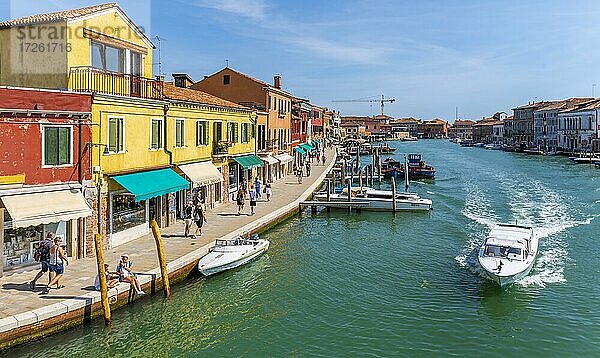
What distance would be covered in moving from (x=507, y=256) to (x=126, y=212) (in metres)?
12.7

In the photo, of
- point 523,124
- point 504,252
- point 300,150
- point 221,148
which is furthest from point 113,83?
point 523,124

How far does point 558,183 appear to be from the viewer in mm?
51312

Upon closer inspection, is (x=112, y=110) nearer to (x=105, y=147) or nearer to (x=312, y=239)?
(x=105, y=147)

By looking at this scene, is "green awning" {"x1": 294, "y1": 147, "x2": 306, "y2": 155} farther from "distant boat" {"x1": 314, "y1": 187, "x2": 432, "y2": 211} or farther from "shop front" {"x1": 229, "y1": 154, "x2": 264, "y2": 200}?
"shop front" {"x1": 229, "y1": 154, "x2": 264, "y2": 200}

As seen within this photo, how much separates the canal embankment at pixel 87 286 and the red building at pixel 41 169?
Result: 91cm

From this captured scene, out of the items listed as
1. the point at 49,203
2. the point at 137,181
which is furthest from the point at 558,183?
the point at 49,203

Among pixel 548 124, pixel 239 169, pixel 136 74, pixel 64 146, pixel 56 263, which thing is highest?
pixel 548 124

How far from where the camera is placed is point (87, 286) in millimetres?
14820

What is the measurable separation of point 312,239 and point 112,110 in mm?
10646

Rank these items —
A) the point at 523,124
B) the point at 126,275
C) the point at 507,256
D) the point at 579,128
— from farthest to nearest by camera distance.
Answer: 1. the point at 523,124
2. the point at 579,128
3. the point at 507,256
4. the point at 126,275

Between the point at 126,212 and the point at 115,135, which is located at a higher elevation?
the point at 115,135

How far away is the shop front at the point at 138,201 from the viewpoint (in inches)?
749

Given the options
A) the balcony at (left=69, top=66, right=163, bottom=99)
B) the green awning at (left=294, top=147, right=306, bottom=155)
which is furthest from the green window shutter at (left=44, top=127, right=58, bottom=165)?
the green awning at (left=294, top=147, right=306, bottom=155)

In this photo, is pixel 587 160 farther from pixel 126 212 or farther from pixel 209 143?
pixel 126 212
